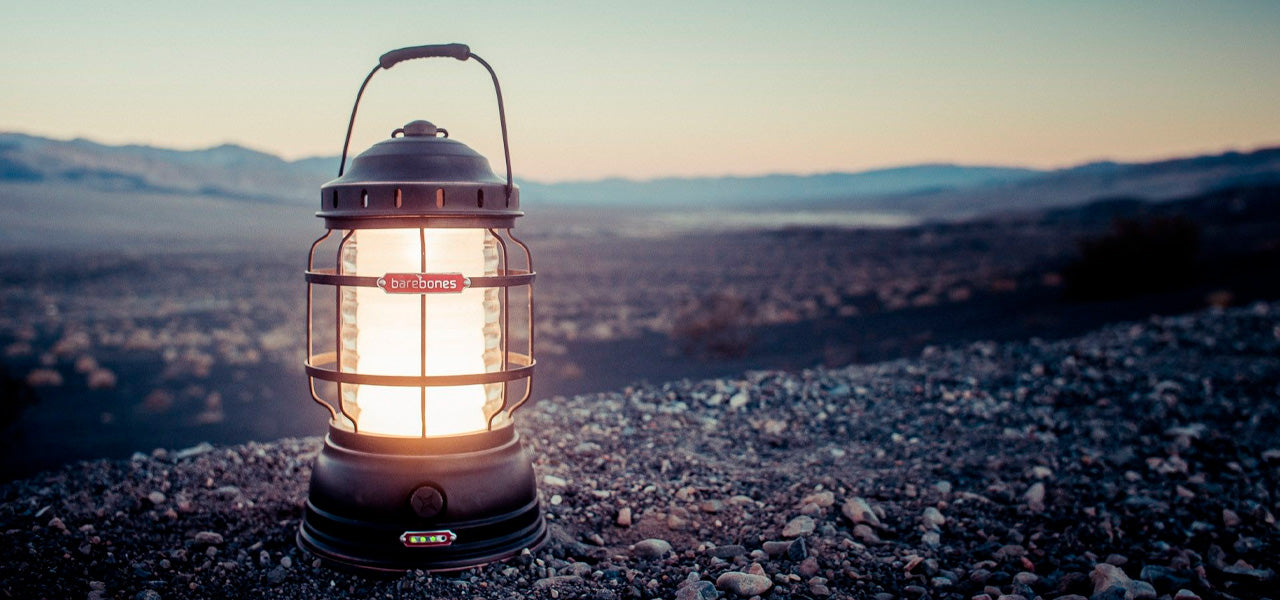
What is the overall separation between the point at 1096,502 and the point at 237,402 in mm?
10117

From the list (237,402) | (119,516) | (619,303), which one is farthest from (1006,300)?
(119,516)

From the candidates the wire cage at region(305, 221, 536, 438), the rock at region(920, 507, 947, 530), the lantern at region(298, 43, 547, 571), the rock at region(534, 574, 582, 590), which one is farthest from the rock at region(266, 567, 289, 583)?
the rock at region(920, 507, 947, 530)

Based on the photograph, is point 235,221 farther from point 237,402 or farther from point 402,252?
point 402,252

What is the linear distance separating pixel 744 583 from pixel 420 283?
155cm

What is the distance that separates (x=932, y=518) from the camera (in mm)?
4059

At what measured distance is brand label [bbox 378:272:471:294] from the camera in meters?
3.05

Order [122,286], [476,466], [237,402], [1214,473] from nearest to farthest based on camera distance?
[476,466], [1214,473], [237,402], [122,286]

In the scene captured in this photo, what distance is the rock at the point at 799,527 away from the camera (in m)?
3.77

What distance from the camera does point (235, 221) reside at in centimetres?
9125

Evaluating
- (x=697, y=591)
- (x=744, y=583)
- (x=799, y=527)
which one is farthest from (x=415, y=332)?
(x=799, y=527)

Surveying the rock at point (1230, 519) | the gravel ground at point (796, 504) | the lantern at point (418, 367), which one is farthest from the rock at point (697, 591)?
the rock at point (1230, 519)

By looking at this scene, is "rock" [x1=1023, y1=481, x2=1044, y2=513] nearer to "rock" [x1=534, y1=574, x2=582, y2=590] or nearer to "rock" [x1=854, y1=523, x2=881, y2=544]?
"rock" [x1=854, y1=523, x2=881, y2=544]

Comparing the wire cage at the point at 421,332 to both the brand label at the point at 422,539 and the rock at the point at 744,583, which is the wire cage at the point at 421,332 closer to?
the brand label at the point at 422,539

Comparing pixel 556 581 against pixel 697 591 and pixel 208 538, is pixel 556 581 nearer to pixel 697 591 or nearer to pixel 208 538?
pixel 697 591
